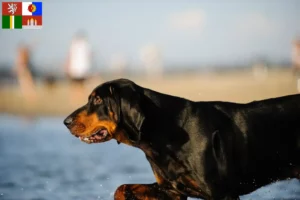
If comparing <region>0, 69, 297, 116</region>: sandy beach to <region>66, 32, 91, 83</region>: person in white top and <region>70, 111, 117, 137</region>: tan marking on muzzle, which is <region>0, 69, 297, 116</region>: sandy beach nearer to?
<region>66, 32, 91, 83</region>: person in white top

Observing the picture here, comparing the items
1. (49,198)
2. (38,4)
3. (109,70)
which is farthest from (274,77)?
(49,198)

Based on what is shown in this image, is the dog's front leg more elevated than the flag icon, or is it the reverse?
the flag icon

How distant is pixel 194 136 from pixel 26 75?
14442 mm

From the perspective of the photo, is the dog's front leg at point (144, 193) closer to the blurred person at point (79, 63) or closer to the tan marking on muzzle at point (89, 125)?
the tan marking on muzzle at point (89, 125)

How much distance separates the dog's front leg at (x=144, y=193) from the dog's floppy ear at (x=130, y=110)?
1.71ft

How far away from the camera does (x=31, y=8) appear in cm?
994

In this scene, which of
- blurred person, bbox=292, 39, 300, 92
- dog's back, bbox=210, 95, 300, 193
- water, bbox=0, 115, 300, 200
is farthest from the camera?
blurred person, bbox=292, 39, 300, 92

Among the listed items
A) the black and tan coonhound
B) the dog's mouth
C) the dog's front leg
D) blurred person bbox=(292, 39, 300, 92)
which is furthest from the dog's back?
blurred person bbox=(292, 39, 300, 92)

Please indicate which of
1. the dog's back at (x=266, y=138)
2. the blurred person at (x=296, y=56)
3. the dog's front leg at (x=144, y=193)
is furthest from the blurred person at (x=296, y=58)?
the dog's front leg at (x=144, y=193)

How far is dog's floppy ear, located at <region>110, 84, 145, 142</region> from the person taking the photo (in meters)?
5.52

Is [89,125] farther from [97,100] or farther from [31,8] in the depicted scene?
[31,8]

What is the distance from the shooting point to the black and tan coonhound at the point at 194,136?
18.2 feet

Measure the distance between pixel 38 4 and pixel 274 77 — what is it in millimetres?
11514

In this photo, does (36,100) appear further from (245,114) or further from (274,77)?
(245,114)
